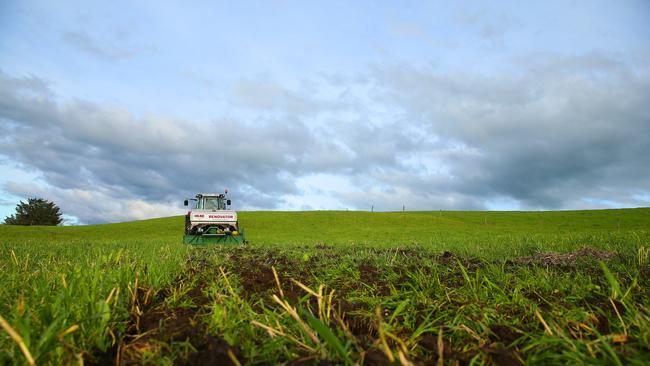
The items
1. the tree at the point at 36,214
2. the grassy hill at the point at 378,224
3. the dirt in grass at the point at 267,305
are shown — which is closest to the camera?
the dirt in grass at the point at 267,305

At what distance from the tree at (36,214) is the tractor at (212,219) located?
7200 centimetres

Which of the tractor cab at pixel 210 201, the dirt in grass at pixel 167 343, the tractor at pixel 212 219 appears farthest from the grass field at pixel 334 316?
the tractor cab at pixel 210 201

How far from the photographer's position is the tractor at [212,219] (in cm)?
2420

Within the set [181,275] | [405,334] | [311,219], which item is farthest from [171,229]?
[405,334]

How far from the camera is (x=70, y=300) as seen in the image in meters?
3.19

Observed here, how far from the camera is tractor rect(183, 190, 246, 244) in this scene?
79.4 ft

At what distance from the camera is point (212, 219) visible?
25.5 meters

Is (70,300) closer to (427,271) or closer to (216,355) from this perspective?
(216,355)

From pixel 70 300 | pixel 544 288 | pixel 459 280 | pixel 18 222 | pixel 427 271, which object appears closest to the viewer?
pixel 70 300

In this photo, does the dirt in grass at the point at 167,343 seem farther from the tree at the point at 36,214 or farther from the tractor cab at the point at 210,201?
the tree at the point at 36,214

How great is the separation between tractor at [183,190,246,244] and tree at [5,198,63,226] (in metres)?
72.0

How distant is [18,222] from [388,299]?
100412 millimetres

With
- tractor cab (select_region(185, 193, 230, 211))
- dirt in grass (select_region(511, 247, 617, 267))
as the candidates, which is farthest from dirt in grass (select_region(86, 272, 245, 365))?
tractor cab (select_region(185, 193, 230, 211))

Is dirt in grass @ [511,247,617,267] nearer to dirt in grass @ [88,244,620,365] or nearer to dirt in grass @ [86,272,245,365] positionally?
dirt in grass @ [88,244,620,365]
